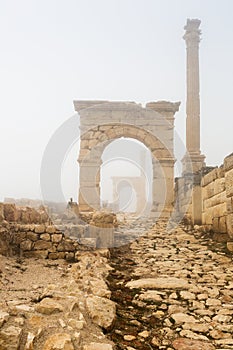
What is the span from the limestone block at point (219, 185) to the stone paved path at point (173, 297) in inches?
42.6

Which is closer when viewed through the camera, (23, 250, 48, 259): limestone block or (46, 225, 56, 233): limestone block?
(23, 250, 48, 259): limestone block

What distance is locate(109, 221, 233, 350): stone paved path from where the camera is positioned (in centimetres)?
297

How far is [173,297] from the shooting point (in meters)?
4.02

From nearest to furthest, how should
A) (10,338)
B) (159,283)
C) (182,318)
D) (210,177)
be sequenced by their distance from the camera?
1. (10,338)
2. (182,318)
3. (159,283)
4. (210,177)

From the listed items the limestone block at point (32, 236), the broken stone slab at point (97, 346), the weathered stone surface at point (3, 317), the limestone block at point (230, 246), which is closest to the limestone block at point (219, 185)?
the limestone block at point (230, 246)

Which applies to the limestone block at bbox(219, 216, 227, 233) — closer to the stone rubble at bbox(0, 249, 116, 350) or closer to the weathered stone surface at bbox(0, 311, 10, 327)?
the stone rubble at bbox(0, 249, 116, 350)

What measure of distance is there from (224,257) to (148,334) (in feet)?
10.6

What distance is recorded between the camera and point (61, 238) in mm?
5977

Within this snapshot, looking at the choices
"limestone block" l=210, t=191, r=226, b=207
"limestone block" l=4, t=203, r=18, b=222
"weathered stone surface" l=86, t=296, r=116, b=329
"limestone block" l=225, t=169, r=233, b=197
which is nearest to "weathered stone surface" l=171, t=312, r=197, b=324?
"weathered stone surface" l=86, t=296, r=116, b=329

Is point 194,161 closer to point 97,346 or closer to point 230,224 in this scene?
point 230,224

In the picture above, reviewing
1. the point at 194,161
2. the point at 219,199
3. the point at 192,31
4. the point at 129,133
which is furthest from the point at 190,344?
the point at 192,31

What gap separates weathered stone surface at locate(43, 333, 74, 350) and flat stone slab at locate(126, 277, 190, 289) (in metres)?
1.92

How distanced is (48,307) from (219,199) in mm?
4982

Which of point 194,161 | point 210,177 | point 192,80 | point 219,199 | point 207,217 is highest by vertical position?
point 192,80
